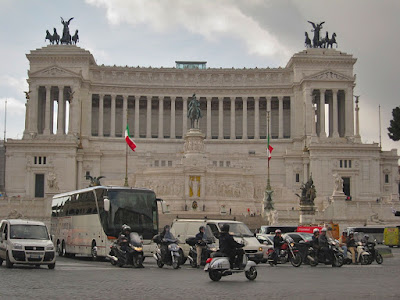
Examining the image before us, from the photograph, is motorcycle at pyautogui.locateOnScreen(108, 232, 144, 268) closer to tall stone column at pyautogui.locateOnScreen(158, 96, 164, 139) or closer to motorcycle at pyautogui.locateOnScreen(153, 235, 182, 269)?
motorcycle at pyautogui.locateOnScreen(153, 235, 182, 269)

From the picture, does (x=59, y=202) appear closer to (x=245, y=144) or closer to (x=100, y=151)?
(x=100, y=151)

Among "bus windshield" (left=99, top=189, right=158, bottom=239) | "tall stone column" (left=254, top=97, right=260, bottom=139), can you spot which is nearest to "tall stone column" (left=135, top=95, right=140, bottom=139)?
"tall stone column" (left=254, top=97, right=260, bottom=139)

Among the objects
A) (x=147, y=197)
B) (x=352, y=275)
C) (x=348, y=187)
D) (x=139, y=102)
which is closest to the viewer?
(x=352, y=275)

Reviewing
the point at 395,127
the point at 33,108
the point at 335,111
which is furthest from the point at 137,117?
the point at 395,127

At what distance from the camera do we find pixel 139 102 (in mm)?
116812

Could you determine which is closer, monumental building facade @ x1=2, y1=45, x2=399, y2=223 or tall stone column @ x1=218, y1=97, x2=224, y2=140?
monumental building facade @ x1=2, y1=45, x2=399, y2=223

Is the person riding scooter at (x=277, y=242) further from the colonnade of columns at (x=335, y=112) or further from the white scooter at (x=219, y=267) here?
the colonnade of columns at (x=335, y=112)

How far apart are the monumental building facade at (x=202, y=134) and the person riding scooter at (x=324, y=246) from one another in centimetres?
4973

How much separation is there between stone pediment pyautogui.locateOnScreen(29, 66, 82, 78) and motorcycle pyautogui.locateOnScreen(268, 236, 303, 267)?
75975mm

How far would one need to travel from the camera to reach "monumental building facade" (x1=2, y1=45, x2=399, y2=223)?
88312 millimetres

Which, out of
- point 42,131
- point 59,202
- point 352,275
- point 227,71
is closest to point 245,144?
point 227,71

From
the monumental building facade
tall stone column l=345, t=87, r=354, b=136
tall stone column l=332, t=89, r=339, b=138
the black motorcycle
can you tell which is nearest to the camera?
the black motorcycle

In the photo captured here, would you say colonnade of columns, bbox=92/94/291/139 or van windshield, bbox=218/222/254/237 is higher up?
colonnade of columns, bbox=92/94/291/139

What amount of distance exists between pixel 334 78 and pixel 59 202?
7257 cm
